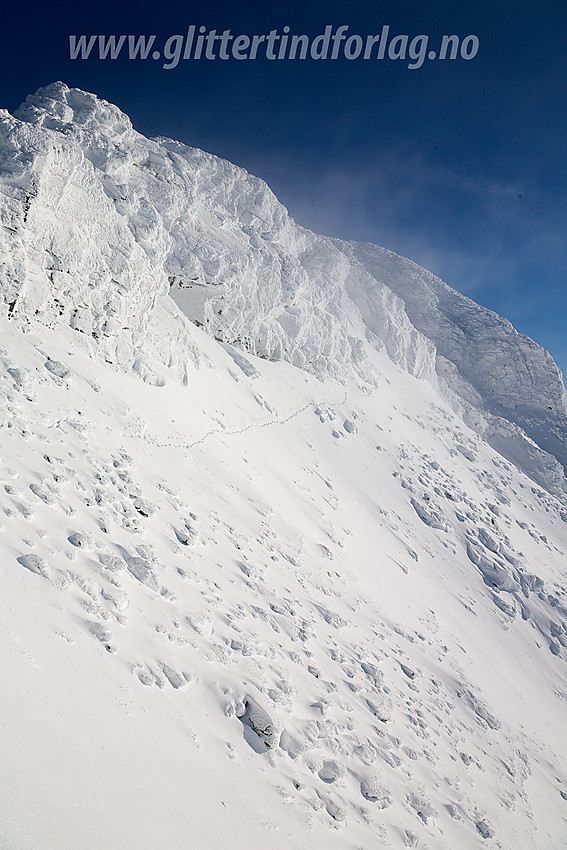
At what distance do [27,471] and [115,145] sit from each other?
20.5 metres

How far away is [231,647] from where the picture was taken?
28.0 feet

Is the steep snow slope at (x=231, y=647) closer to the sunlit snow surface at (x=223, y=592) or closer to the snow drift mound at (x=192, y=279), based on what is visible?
the sunlit snow surface at (x=223, y=592)

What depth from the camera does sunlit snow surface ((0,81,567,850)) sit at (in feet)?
18.4

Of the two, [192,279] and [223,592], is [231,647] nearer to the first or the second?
[223,592]

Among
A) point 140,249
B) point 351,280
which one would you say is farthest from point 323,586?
point 351,280

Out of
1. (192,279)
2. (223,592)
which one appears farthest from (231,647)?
(192,279)

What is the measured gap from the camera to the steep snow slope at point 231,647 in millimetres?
5328

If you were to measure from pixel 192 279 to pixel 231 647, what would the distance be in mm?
23080

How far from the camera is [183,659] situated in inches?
293

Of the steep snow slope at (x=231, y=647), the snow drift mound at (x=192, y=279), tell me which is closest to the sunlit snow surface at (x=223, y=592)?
the steep snow slope at (x=231, y=647)

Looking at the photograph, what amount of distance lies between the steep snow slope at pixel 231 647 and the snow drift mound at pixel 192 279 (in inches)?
83.6

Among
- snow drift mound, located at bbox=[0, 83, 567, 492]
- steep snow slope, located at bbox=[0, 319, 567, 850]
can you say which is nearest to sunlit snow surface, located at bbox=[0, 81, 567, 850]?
steep snow slope, located at bbox=[0, 319, 567, 850]

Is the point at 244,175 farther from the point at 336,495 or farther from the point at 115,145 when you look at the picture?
the point at 336,495

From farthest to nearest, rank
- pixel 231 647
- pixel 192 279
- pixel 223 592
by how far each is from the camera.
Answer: pixel 192 279 < pixel 223 592 < pixel 231 647
